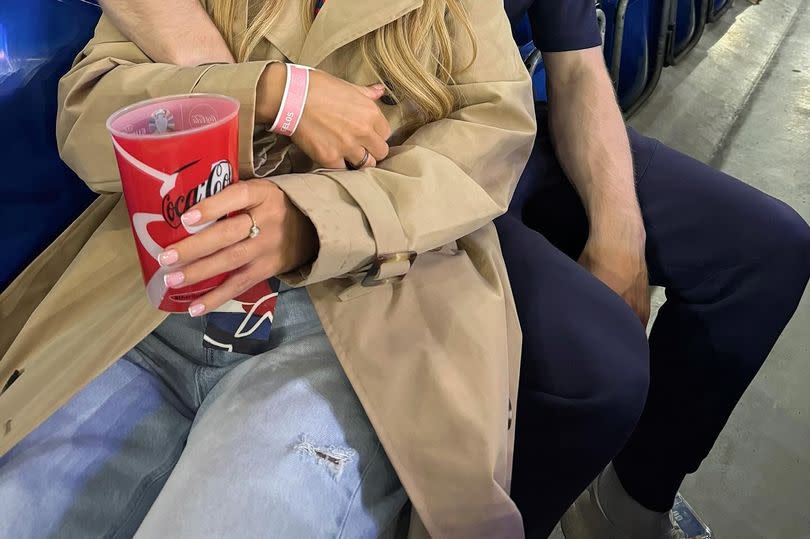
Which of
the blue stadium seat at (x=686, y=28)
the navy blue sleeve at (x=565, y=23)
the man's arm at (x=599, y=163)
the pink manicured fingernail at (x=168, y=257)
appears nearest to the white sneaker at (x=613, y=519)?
the man's arm at (x=599, y=163)

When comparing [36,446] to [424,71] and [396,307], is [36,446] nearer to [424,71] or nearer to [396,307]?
[396,307]

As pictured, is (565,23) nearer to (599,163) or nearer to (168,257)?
(599,163)

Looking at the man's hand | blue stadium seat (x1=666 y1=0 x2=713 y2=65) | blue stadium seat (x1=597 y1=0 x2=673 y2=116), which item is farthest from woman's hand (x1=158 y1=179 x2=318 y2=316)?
blue stadium seat (x1=666 y1=0 x2=713 y2=65)

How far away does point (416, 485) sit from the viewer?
74 cm

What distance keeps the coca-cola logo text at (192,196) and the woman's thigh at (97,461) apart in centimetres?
34

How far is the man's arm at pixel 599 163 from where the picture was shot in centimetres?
107

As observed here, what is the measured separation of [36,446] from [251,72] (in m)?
0.49

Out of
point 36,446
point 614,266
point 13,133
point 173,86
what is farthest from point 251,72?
point 614,266

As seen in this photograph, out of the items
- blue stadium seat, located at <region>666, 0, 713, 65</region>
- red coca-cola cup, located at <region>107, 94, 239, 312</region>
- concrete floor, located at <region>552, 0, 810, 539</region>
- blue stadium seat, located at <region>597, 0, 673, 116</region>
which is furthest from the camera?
blue stadium seat, located at <region>666, 0, 713, 65</region>

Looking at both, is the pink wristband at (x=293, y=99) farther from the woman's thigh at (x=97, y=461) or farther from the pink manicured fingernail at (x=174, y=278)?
the woman's thigh at (x=97, y=461)

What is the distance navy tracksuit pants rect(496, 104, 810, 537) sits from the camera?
89 centimetres

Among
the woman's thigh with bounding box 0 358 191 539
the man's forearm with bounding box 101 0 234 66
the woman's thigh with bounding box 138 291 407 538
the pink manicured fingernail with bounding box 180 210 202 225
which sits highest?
the man's forearm with bounding box 101 0 234 66

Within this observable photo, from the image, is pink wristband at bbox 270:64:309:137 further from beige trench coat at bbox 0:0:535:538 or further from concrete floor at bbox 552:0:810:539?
concrete floor at bbox 552:0:810:539

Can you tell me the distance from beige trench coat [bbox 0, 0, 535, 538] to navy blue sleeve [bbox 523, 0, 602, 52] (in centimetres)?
25
